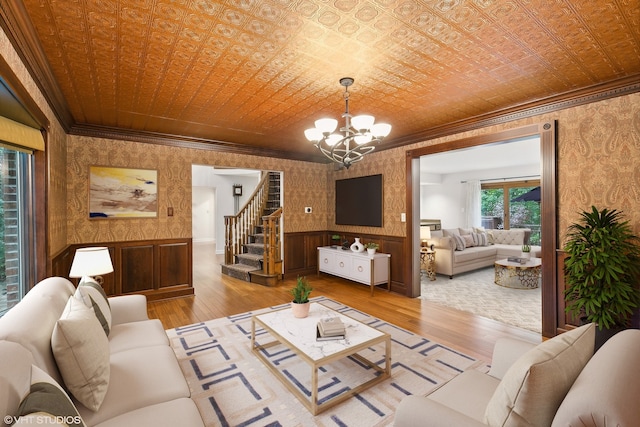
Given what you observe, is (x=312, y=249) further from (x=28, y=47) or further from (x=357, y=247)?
(x=28, y=47)

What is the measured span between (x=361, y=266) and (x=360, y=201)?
1335 millimetres

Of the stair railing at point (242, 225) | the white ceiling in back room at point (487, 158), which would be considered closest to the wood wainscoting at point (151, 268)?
the stair railing at point (242, 225)

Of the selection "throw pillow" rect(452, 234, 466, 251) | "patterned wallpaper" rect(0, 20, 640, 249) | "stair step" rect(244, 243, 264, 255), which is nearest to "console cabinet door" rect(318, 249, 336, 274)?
"patterned wallpaper" rect(0, 20, 640, 249)

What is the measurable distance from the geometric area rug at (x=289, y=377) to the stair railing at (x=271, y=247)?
2.25m

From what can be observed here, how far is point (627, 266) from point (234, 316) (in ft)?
13.5

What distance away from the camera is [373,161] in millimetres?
5555

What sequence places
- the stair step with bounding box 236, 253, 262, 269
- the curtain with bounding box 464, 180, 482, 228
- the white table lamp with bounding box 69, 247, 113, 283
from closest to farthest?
the white table lamp with bounding box 69, 247, 113, 283, the stair step with bounding box 236, 253, 262, 269, the curtain with bounding box 464, 180, 482, 228

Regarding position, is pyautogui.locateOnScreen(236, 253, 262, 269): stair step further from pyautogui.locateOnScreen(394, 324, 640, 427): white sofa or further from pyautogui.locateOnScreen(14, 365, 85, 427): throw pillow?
pyautogui.locateOnScreen(394, 324, 640, 427): white sofa

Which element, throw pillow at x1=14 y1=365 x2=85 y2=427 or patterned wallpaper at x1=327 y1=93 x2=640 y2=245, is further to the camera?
patterned wallpaper at x1=327 y1=93 x2=640 y2=245

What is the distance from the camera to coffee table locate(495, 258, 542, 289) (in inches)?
209

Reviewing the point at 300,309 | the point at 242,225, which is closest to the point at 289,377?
the point at 300,309

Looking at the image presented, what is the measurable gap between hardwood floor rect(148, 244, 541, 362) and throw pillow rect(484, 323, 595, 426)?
1.93m

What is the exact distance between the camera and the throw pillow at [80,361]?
1397 mm

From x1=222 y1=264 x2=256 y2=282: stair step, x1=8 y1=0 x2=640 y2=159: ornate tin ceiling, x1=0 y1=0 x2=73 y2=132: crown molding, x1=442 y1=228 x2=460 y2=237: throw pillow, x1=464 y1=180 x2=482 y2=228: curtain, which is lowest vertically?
x1=222 y1=264 x2=256 y2=282: stair step
